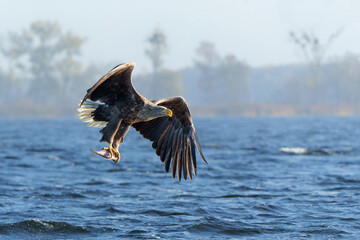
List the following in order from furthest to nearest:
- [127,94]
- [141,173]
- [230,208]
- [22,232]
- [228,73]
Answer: [228,73]
[141,173]
[230,208]
[22,232]
[127,94]

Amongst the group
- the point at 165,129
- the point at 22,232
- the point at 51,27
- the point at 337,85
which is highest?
the point at 51,27

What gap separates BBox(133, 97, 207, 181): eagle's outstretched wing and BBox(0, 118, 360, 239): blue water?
1.24 metres

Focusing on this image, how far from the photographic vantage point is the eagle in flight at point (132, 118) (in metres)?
8.38

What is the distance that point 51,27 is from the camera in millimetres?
91375

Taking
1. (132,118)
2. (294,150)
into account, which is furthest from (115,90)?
(294,150)

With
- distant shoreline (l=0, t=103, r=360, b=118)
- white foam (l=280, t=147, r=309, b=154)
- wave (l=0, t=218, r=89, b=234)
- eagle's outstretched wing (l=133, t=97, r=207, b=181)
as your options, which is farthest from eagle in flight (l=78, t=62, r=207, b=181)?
distant shoreline (l=0, t=103, r=360, b=118)

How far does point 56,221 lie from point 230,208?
3.57 meters

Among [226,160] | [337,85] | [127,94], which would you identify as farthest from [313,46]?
[127,94]

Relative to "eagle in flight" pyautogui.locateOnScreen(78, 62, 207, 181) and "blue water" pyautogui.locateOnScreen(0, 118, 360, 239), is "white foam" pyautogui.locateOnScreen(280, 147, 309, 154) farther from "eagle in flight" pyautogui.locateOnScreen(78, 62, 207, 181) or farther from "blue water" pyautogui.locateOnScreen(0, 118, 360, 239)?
"eagle in flight" pyautogui.locateOnScreen(78, 62, 207, 181)

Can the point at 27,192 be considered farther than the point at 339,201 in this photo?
Yes

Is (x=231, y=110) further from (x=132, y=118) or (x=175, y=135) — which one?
(x=132, y=118)

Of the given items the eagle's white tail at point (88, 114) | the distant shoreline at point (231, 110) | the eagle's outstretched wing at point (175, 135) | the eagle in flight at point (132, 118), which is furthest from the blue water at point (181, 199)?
the distant shoreline at point (231, 110)

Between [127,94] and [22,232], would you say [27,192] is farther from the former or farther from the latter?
[127,94]

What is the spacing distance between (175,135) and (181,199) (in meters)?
3.31
